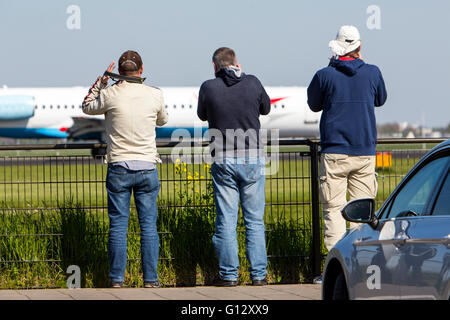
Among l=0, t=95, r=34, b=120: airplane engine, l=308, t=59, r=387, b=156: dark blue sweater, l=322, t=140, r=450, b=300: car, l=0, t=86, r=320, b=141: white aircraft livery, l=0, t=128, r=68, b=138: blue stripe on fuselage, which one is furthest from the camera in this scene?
l=0, t=128, r=68, b=138: blue stripe on fuselage

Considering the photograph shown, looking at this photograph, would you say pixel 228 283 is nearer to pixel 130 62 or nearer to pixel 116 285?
pixel 116 285

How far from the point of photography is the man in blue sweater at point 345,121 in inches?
302

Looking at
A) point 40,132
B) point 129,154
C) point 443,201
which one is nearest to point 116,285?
point 129,154

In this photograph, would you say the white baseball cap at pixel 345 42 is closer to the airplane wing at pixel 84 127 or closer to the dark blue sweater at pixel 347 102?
the dark blue sweater at pixel 347 102

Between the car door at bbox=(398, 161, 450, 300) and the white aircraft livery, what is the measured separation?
46.9m

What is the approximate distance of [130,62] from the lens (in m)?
7.82

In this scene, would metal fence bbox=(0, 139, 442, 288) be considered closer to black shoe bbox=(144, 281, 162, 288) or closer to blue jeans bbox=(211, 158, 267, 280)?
black shoe bbox=(144, 281, 162, 288)

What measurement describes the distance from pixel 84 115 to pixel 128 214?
45888mm

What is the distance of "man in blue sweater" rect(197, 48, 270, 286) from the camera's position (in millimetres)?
7805

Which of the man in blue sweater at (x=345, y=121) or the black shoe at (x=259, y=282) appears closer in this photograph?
the man in blue sweater at (x=345, y=121)

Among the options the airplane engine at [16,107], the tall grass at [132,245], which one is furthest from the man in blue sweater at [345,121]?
the airplane engine at [16,107]

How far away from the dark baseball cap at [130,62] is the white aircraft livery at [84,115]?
43.1 m

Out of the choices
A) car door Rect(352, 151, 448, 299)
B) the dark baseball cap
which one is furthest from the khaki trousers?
car door Rect(352, 151, 448, 299)
